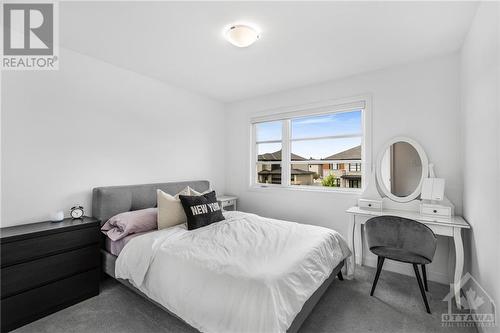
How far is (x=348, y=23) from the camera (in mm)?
2066

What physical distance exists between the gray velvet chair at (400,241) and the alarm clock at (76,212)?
3116 millimetres

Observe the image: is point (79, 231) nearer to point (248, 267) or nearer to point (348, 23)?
point (248, 267)

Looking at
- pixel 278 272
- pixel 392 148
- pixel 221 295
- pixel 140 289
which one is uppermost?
pixel 392 148

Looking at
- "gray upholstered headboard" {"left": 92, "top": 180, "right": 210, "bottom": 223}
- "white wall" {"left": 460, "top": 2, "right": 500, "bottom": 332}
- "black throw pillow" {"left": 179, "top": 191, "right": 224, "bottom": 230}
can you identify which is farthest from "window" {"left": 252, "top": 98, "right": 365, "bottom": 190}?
"gray upholstered headboard" {"left": 92, "top": 180, "right": 210, "bottom": 223}

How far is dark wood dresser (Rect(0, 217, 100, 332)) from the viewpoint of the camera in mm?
1854

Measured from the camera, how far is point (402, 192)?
113 inches

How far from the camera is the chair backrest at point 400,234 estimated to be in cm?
225

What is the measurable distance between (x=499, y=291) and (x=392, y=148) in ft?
5.98

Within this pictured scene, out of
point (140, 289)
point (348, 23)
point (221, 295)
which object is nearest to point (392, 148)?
point (348, 23)

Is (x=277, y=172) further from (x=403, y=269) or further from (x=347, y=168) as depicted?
(x=403, y=269)

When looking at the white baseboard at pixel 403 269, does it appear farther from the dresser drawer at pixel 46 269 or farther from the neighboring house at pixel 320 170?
the dresser drawer at pixel 46 269

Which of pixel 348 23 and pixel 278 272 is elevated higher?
pixel 348 23

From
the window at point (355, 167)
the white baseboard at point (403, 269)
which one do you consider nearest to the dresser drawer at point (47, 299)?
the white baseboard at point (403, 269)

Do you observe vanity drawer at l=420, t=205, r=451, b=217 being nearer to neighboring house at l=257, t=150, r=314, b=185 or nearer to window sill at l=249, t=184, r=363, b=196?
window sill at l=249, t=184, r=363, b=196
